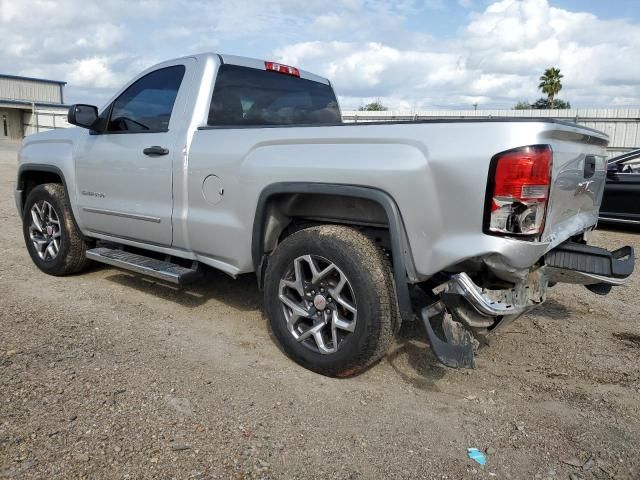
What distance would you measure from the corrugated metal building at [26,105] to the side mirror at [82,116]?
114 ft

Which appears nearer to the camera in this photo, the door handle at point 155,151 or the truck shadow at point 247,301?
the truck shadow at point 247,301

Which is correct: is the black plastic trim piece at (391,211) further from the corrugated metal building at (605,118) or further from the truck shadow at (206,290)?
the corrugated metal building at (605,118)

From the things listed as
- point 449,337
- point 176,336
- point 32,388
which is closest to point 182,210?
point 176,336

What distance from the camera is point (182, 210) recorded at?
417cm

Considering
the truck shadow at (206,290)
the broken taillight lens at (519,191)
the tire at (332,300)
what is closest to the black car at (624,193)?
the truck shadow at (206,290)

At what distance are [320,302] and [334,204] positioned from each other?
2.11 ft

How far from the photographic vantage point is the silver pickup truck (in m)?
2.76

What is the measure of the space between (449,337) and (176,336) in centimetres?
212

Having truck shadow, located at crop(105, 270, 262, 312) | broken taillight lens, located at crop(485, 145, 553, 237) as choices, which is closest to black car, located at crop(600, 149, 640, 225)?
truck shadow, located at crop(105, 270, 262, 312)

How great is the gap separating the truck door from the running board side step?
6.8 inches

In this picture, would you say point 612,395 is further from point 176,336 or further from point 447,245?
point 176,336

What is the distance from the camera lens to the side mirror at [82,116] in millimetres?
4777

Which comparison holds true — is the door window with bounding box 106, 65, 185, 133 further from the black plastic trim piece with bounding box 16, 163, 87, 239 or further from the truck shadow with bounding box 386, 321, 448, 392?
the truck shadow with bounding box 386, 321, 448, 392

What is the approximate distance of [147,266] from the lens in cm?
445
